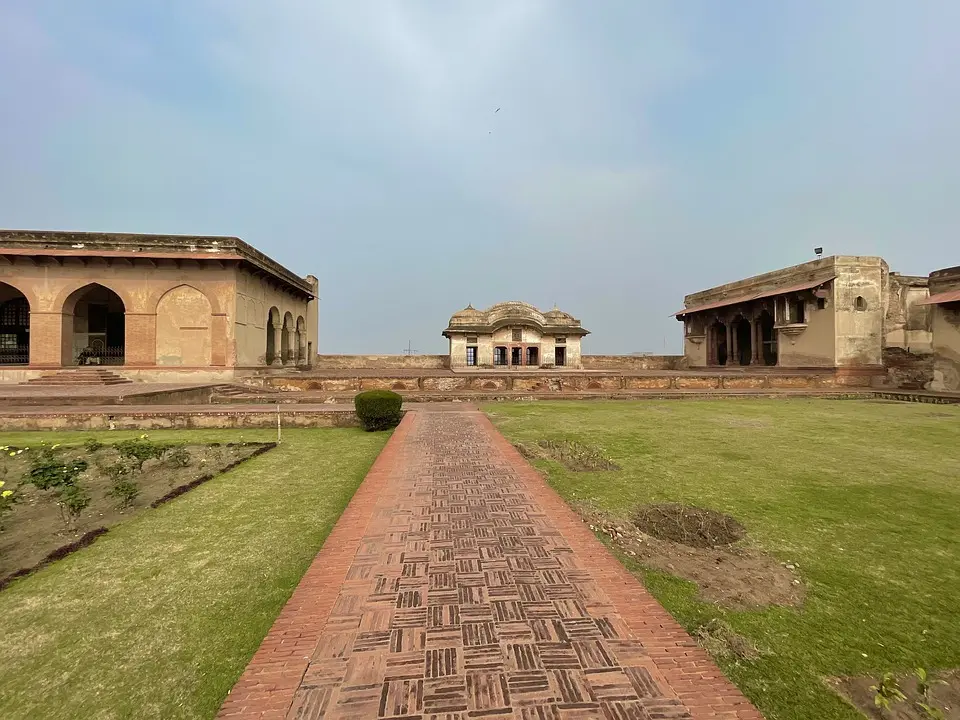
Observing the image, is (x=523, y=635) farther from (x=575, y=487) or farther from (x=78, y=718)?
(x=575, y=487)

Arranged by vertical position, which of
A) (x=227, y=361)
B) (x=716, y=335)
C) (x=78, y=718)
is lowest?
(x=78, y=718)

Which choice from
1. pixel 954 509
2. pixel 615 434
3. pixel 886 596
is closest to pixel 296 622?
pixel 886 596

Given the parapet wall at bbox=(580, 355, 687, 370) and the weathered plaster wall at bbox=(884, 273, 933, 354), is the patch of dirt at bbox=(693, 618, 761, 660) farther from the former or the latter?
the parapet wall at bbox=(580, 355, 687, 370)

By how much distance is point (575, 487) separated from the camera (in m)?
5.27

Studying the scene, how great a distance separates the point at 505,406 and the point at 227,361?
13.2 metres

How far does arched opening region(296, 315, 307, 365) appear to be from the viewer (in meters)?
27.7

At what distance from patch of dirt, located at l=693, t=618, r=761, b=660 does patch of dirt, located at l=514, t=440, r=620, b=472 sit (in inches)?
136

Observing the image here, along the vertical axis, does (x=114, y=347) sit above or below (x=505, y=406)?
above

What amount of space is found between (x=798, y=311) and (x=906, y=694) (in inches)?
1034

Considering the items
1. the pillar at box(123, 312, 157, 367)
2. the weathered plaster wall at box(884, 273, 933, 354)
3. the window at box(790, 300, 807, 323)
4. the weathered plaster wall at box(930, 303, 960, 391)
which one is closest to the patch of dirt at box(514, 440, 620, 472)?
the pillar at box(123, 312, 157, 367)

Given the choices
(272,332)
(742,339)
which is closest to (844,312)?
(742,339)

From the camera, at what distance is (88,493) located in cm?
524

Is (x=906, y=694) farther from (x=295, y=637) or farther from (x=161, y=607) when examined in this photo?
(x=161, y=607)

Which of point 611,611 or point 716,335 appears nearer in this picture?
point 611,611
